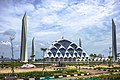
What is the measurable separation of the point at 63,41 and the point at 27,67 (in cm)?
7309

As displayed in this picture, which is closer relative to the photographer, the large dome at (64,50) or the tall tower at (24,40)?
the tall tower at (24,40)

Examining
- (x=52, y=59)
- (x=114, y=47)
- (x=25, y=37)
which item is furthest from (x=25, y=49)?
(x=52, y=59)

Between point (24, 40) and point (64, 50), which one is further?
point (64, 50)

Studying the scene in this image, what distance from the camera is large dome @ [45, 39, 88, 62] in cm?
11788

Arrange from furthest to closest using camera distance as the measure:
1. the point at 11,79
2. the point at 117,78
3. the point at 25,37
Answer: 1. the point at 25,37
2. the point at 117,78
3. the point at 11,79

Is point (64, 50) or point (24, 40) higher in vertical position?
point (24, 40)

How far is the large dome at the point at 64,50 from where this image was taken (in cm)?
11788

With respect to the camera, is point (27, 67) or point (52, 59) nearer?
point (27, 67)

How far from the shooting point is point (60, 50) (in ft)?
392

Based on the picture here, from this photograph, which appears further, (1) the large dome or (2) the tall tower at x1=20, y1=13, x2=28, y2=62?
(1) the large dome

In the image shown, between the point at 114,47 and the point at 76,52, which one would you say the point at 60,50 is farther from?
the point at 114,47

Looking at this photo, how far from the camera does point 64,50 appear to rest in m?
120

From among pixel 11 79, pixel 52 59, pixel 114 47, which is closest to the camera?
pixel 11 79

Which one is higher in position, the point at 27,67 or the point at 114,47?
the point at 114,47
